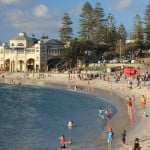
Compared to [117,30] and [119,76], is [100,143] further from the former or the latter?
[117,30]

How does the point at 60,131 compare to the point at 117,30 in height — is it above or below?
below

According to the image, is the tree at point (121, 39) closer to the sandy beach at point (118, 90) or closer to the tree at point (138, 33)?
the tree at point (138, 33)

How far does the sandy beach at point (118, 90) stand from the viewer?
24622mm

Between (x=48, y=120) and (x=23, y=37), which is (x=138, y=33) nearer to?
(x=23, y=37)

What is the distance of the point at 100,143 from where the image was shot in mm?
24156

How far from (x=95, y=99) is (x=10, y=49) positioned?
46946mm

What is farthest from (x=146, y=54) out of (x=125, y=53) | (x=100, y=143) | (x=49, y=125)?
(x=100, y=143)

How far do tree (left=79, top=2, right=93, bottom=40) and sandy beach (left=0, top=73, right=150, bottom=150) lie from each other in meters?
15.3

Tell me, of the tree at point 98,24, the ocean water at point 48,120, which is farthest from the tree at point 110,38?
the ocean water at point 48,120

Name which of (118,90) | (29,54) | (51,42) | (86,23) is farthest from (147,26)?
(118,90)

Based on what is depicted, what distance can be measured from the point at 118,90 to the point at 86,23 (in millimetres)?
37807

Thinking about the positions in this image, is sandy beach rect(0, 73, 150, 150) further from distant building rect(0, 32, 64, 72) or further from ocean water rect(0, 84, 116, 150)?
distant building rect(0, 32, 64, 72)

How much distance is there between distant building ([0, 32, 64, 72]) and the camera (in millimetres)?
86875

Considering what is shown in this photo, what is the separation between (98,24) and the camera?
88.6 meters
